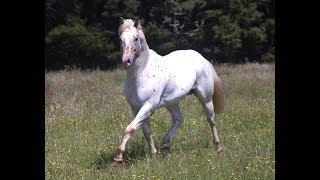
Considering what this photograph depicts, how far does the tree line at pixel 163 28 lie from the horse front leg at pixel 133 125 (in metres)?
18.7

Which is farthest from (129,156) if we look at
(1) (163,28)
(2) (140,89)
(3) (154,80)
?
(1) (163,28)

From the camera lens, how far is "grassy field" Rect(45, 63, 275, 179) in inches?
299

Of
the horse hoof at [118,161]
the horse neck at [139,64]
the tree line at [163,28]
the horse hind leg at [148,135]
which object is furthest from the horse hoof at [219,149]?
the tree line at [163,28]

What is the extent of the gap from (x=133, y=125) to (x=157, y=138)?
245 cm

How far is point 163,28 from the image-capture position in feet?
93.2

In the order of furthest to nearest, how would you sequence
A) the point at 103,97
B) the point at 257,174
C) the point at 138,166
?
the point at 103,97
the point at 138,166
the point at 257,174

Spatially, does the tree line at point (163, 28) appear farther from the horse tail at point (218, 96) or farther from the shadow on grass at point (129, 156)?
the shadow on grass at point (129, 156)

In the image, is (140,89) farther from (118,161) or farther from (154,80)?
(118,161)
